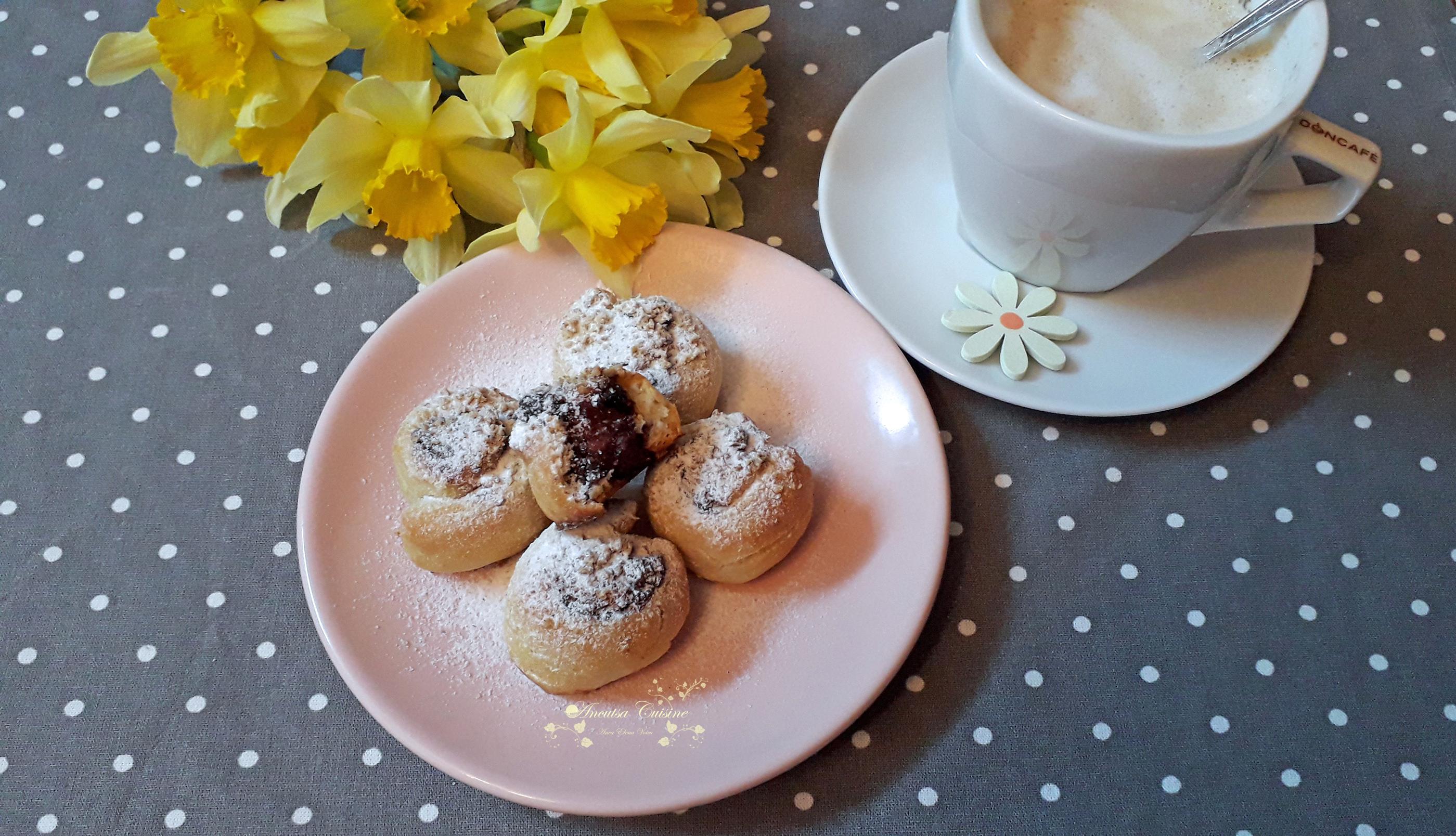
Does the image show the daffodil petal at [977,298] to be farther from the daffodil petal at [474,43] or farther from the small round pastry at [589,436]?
the daffodil petal at [474,43]

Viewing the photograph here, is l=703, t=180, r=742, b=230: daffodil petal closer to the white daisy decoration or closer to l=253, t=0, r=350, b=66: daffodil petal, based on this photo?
the white daisy decoration

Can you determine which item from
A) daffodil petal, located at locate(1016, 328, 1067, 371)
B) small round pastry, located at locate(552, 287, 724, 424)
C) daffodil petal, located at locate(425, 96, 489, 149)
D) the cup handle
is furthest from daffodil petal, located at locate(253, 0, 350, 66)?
the cup handle

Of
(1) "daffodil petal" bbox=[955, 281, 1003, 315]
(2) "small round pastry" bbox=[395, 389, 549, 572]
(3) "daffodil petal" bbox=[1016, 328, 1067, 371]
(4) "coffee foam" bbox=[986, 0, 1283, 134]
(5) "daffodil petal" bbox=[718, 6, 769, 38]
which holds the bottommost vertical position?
(2) "small round pastry" bbox=[395, 389, 549, 572]

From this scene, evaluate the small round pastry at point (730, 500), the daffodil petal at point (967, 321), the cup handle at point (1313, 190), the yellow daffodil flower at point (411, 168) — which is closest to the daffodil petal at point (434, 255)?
the yellow daffodil flower at point (411, 168)

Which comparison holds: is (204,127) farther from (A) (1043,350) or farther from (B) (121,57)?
(A) (1043,350)

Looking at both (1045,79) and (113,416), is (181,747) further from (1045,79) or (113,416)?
(1045,79)

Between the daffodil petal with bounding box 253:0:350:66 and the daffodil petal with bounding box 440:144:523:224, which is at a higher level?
the daffodil petal with bounding box 253:0:350:66

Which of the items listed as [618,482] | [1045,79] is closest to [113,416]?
[618,482]
